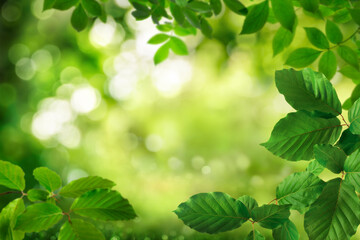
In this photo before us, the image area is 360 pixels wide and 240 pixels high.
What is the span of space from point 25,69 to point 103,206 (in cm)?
426

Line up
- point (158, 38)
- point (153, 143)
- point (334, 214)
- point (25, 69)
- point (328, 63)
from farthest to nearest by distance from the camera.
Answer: point (25, 69) → point (153, 143) → point (158, 38) → point (328, 63) → point (334, 214)

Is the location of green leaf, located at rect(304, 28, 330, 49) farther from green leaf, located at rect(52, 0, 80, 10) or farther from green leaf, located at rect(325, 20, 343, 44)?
green leaf, located at rect(52, 0, 80, 10)

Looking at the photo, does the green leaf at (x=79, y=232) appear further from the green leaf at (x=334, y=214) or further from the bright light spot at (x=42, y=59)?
the bright light spot at (x=42, y=59)

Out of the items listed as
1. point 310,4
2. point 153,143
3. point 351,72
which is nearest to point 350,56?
point 351,72

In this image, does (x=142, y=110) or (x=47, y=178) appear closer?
(x=47, y=178)

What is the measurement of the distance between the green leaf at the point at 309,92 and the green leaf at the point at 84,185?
0.19 meters

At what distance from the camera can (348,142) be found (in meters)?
0.32

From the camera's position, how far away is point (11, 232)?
340mm

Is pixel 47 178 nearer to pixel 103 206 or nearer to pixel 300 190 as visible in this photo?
pixel 103 206

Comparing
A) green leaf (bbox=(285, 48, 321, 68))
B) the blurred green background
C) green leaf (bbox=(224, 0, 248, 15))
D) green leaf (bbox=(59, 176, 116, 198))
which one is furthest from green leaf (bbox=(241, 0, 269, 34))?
the blurred green background

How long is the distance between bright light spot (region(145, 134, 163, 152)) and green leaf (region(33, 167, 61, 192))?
3277 millimetres

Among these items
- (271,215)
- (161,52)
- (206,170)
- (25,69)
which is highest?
(161,52)

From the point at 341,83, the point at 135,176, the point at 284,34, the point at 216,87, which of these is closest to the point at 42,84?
the point at 135,176

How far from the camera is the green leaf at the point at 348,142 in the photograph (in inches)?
12.4
